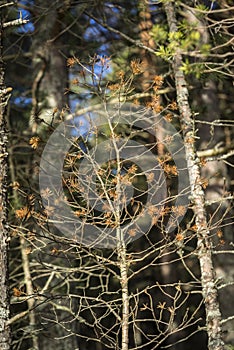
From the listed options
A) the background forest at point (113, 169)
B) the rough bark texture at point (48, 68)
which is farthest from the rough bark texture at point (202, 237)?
the rough bark texture at point (48, 68)

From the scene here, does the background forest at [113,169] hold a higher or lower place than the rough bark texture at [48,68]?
lower

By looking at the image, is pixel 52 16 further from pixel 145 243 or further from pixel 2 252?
pixel 145 243

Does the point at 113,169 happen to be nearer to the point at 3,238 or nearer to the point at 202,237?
the point at 202,237

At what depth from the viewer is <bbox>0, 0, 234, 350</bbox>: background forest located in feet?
11.4

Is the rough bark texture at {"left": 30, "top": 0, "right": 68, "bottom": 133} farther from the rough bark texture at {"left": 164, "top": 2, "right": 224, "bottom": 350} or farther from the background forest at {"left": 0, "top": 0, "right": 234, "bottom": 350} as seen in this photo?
the rough bark texture at {"left": 164, "top": 2, "right": 224, "bottom": 350}

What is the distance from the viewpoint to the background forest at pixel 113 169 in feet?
11.4

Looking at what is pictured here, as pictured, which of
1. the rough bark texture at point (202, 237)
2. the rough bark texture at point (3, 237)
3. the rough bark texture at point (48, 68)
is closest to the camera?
the rough bark texture at point (3, 237)

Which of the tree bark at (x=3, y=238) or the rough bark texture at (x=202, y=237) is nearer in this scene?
the tree bark at (x=3, y=238)

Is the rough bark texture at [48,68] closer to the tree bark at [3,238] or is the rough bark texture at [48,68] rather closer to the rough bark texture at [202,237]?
the rough bark texture at [202,237]

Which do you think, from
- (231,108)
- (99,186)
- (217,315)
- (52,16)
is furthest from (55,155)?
(231,108)

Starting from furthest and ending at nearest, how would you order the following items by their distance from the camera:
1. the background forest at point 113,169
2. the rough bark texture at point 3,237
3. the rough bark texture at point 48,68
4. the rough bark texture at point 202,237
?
the rough bark texture at point 48,68
the rough bark texture at point 202,237
the background forest at point 113,169
the rough bark texture at point 3,237

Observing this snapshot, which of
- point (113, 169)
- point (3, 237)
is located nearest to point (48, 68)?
point (113, 169)

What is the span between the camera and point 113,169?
3.82m

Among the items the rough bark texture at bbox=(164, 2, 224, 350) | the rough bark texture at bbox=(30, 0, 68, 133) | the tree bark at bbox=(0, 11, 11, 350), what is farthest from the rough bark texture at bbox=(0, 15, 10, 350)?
the rough bark texture at bbox=(30, 0, 68, 133)
